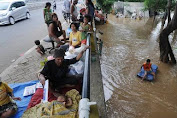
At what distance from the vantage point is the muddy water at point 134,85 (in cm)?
496

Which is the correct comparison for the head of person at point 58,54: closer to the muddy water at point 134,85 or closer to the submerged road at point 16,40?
the muddy water at point 134,85

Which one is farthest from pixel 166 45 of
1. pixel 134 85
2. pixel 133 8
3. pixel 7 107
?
pixel 133 8

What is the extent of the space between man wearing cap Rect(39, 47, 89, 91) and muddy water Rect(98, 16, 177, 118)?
83.0 inches

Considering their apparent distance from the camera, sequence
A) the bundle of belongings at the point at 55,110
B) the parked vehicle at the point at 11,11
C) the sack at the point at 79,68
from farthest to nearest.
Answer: the parked vehicle at the point at 11,11, the sack at the point at 79,68, the bundle of belongings at the point at 55,110

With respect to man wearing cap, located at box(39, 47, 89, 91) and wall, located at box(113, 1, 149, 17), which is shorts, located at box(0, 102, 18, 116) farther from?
wall, located at box(113, 1, 149, 17)

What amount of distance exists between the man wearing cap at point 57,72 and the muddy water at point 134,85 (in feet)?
6.92

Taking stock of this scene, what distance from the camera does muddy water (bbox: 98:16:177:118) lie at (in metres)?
4.96

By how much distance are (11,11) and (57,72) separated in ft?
33.9

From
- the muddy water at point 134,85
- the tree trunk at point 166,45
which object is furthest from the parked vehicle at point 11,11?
the tree trunk at point 166,45

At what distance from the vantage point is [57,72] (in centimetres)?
331

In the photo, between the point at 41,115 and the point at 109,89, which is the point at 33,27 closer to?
the point at 109,89

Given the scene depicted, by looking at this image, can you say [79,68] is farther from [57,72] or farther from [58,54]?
[58,54]

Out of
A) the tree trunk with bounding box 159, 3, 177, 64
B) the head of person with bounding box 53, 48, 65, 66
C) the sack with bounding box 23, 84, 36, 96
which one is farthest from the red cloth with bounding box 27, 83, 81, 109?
the tree trunk with bounding box 159, 3, 177, 64

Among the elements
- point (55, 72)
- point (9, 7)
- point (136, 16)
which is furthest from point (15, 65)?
point (136, 16)
